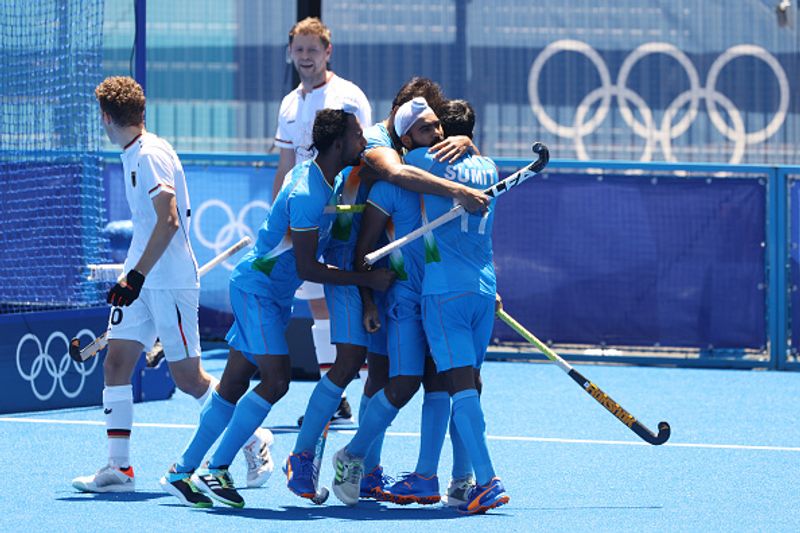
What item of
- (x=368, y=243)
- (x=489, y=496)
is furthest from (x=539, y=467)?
(x=368, y=243)

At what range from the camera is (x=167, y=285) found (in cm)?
761

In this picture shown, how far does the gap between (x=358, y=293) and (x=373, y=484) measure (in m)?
0.89

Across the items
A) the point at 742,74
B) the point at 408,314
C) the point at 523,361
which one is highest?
the point at 742,74

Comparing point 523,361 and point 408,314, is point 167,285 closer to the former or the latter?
point 408,314

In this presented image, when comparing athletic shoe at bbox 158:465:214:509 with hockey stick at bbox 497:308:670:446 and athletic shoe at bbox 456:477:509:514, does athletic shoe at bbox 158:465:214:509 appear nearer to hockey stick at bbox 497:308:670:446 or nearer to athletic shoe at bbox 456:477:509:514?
athletic shoe at bbox 456:477:509:514

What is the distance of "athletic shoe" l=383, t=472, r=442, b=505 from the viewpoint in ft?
24.1

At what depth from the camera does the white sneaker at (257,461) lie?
302 inches

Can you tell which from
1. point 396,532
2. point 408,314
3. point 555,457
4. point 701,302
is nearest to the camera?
point 396,532

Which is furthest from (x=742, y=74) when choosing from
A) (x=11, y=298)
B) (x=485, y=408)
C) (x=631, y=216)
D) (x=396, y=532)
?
(x=396, y=532)

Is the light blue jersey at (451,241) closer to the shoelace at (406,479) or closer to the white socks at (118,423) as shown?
the shoelace at (406,479)

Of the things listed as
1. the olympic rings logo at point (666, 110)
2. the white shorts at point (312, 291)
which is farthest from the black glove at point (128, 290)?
the olympic rings logo at point (666, 110)

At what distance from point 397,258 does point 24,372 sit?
3486mm

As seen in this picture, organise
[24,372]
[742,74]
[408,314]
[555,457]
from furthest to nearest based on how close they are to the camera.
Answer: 1. [742,74]
2. [24,372]
3. [555,457]
4. [408,314]

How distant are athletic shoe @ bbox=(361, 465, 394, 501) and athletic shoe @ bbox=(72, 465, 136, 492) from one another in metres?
1.02
